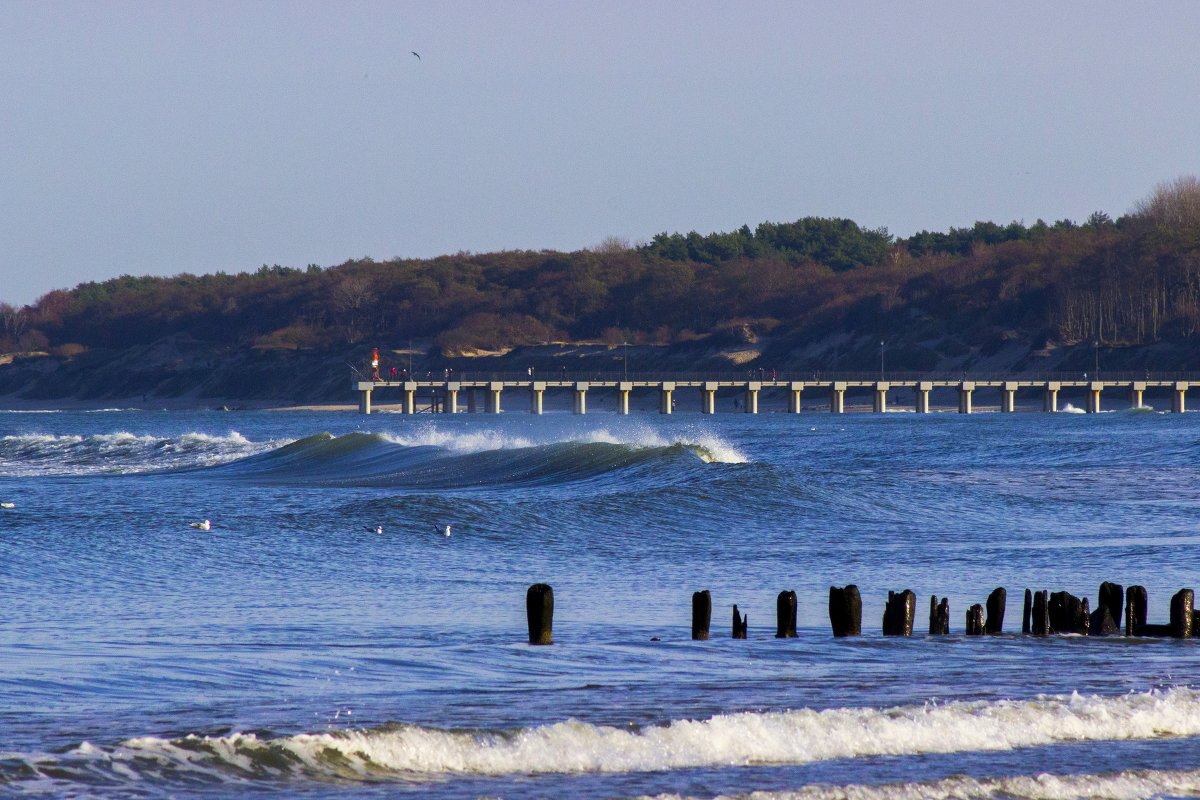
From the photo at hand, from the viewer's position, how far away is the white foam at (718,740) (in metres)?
10.2

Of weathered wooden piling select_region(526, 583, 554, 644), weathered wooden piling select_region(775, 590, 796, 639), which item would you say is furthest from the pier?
weathered wooden piling select_region(526, 583, 554, 644)

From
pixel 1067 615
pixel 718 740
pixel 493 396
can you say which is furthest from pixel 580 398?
pixel 718 740

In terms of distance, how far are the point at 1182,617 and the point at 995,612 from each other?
5.49 ft

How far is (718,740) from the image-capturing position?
34.6ft

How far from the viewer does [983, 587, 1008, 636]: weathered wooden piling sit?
51.1ft

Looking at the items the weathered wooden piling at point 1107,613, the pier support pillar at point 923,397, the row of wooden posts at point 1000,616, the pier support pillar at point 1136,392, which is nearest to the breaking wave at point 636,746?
the row of wooden posts at point 1000,616

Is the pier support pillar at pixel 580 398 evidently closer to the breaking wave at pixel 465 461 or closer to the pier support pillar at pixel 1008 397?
the pier support pillar at pixel 1008 397

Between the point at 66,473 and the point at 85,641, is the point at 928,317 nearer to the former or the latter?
Result: the point at 66,473

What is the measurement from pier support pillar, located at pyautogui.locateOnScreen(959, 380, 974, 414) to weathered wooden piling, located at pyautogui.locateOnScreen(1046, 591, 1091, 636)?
381 ft

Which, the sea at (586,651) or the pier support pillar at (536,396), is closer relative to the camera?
the sea at (586,651)

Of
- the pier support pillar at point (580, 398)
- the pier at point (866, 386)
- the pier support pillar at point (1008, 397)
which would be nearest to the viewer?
the pier at point (866, 386)

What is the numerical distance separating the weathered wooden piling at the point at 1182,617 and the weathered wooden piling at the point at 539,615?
573 centimetres

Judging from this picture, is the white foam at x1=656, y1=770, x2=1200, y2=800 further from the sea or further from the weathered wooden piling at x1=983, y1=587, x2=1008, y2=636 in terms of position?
the weathered wooden piling at x1=983, y1=587, x2=1008, y2=636

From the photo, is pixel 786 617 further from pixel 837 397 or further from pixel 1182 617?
pixel 837 397
